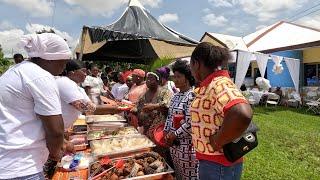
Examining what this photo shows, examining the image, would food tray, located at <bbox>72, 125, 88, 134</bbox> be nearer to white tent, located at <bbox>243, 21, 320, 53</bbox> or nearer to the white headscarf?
the white headscarf

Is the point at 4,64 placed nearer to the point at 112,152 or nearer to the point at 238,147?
the point at 112,152

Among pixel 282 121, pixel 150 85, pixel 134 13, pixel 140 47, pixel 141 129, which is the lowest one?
pixel 282 121

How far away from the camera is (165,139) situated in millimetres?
3129

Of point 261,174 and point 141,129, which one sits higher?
point 141,129

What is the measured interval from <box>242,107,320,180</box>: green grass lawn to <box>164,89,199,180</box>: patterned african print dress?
2.71m

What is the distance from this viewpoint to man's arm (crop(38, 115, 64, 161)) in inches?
69.7

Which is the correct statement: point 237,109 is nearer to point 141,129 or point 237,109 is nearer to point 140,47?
point 141,129

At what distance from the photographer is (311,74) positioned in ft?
58.4

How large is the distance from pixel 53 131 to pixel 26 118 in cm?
15

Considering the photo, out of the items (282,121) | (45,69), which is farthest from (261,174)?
(282,121)

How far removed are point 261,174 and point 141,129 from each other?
7.92 ft

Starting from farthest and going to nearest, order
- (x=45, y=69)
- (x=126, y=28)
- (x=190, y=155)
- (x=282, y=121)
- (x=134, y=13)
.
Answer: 1. (x=282, y=121)
2. (x=134, y=13)
3. (x=126, y=28)
4. (x=190, y=155)
5. (x=45, y=69)

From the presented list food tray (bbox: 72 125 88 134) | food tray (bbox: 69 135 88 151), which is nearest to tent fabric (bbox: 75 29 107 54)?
food tray (bbox: 72 125 88 134)

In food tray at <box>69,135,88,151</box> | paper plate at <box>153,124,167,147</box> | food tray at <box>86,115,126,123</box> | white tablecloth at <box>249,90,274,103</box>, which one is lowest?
white tablecloth at <box>249,90,274,103</box>
